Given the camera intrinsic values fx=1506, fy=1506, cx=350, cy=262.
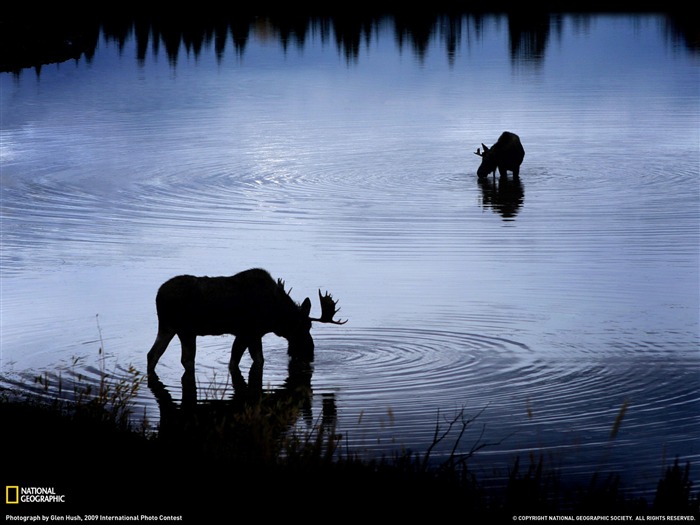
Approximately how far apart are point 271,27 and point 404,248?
63264 millimetres

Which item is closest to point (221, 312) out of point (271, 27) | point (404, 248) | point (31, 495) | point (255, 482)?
point (255, 482)

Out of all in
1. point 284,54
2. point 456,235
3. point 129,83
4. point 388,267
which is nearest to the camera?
point 388,267

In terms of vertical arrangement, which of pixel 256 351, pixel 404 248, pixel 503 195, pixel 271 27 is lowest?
pixel 271 27

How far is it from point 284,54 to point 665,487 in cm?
5792

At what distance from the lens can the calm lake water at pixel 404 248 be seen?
12.7m

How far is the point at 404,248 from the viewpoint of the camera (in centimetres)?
2008

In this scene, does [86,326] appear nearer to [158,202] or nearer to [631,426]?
[631,426]

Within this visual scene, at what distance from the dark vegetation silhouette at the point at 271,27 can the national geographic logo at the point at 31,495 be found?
160 feet

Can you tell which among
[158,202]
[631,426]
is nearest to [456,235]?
[158,202]

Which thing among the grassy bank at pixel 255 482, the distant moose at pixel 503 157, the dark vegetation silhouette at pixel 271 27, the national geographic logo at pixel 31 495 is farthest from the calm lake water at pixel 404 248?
the dark vegetation silhouette at pixel 271 27

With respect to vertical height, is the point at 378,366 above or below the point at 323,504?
below

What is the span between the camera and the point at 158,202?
24750 millimetres

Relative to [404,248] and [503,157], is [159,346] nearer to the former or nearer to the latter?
[404,248]

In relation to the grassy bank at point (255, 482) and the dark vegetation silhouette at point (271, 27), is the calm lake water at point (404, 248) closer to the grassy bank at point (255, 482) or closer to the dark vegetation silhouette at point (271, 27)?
the grassy bank at point (255, 482)
